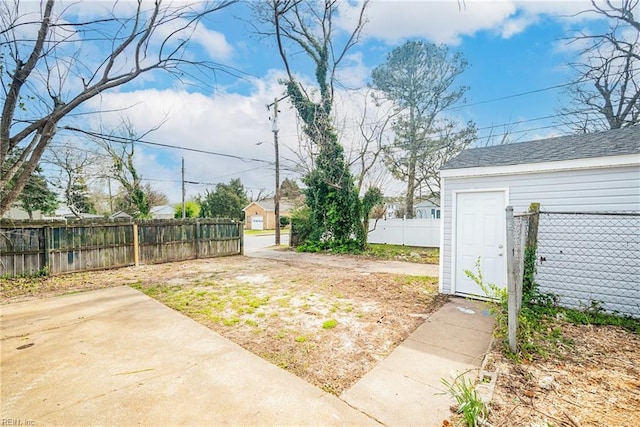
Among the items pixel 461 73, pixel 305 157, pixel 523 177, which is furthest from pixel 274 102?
pixel 523 177

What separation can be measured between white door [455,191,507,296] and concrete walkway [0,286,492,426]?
1.09 m

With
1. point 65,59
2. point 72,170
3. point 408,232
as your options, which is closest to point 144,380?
point 65,59

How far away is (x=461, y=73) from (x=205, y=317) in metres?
16.8

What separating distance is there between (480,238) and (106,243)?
31.5 ft

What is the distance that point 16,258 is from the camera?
251 inches

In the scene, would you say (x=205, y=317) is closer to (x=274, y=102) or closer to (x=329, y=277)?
(x=329, y=277)

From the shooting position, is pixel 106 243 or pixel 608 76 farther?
pixel 608 76

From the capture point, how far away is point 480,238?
15.6ft

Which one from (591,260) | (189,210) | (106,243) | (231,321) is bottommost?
(231,321)

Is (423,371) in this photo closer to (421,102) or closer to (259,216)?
(421,102)

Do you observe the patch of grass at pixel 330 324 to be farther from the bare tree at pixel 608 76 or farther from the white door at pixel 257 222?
the white door at pixel 257 222

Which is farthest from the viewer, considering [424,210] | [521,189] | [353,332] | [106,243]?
[424,210]

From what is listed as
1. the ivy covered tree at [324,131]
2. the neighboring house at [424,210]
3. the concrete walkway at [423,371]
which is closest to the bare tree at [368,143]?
the ivy covered tree at [324,131]

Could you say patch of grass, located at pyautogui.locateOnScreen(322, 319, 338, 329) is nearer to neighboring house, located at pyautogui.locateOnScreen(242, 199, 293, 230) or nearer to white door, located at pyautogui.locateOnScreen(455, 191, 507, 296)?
white door, located at pyautogui.locateOnScreen(455, 191, 507, 296)
